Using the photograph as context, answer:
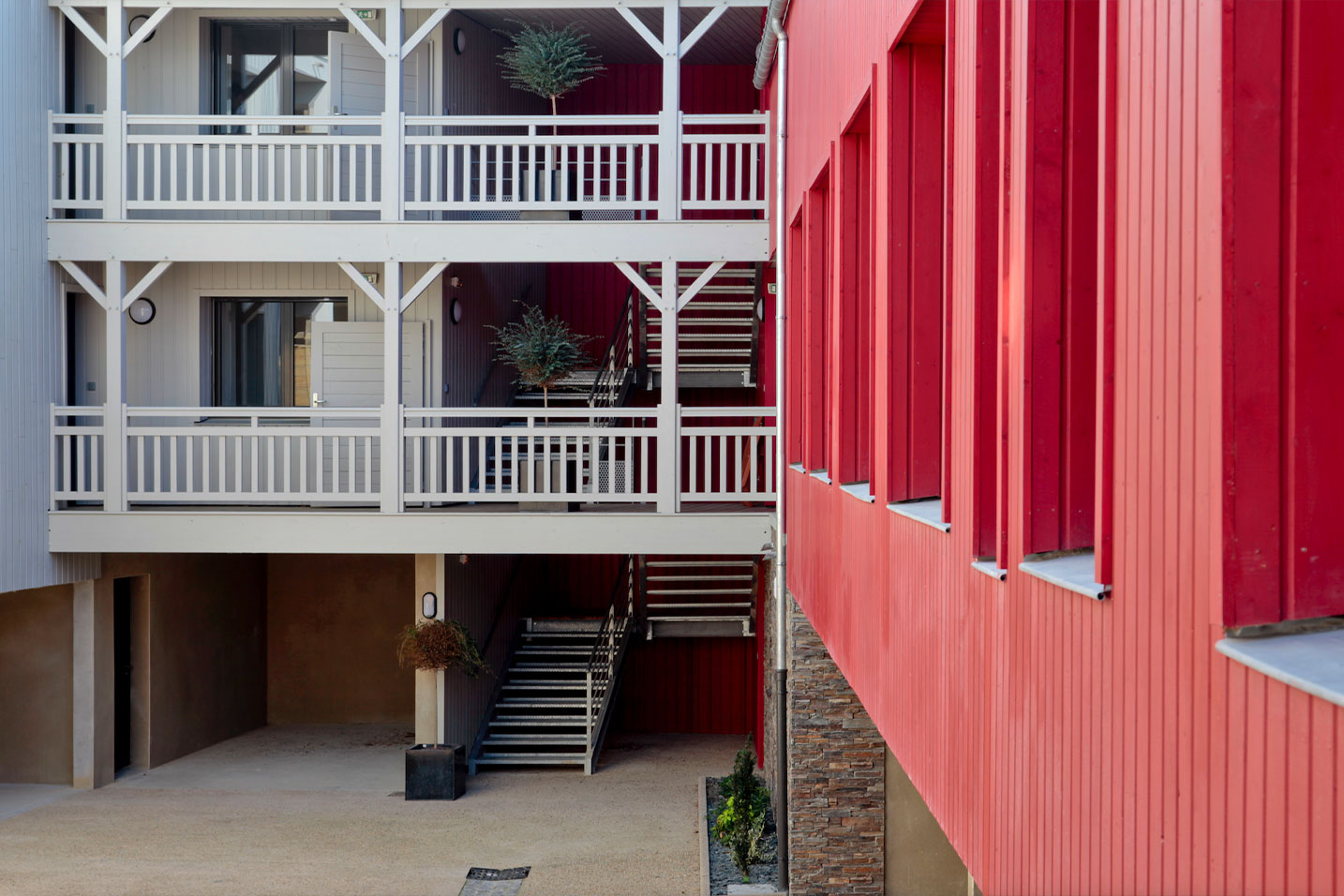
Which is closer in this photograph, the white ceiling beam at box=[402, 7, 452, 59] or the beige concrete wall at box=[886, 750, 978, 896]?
the beige concrete wall at box=[886, 750, 978, 896]

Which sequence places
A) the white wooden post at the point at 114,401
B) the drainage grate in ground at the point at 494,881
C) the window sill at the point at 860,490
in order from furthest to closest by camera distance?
the white wooden post at the point at 114,401, the drainage grate in ground at the point at 494,881, the window sill at the point at 860,490

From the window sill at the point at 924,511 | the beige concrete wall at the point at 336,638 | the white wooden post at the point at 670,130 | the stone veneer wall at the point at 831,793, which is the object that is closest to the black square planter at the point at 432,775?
the beige concrete wall at the point at 336,638

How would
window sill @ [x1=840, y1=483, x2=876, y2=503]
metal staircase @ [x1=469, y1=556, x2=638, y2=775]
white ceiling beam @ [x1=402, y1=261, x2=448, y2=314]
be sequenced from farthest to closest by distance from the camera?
metal staircase @ [x1=469, y1=556, x2=638, y2=775]
white ceiling beam @ [x1=402, y1=261, x2=448, y2=314]
window sill @ [x1=840, y1=483, x2=876, y2=503]

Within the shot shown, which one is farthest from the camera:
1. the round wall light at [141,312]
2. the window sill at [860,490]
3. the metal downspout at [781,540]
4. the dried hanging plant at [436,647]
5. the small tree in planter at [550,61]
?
the round wall light at [141,312]

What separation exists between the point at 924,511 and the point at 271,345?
41.1 feet

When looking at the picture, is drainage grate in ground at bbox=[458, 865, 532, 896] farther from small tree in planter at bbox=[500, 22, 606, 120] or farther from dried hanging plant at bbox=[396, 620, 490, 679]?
small tree in planter at bbox=[500, 22, 606, 120]

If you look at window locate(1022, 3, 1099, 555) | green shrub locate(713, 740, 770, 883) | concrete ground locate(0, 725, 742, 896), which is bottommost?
concrete ground locate(0, 725, 742, 896)

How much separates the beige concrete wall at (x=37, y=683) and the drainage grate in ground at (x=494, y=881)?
6184 mm

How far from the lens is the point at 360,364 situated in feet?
50.9

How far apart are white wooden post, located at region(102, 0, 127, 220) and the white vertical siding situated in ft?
2.25

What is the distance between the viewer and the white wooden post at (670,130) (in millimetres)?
13758

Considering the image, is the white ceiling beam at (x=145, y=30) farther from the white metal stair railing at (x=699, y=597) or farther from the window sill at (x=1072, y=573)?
the window sill at (x=1072, y=573)

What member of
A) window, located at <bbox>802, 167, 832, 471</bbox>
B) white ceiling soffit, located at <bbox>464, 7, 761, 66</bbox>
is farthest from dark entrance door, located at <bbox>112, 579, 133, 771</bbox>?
window, located at <bbox>802, 167, 832, 471</bbox>

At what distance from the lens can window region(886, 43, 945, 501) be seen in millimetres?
5496
